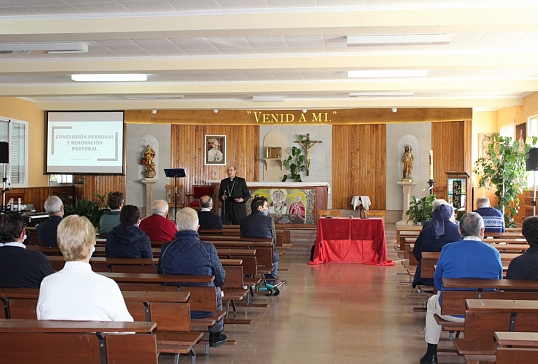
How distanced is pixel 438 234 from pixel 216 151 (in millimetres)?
11725

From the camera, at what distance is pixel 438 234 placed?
711cm

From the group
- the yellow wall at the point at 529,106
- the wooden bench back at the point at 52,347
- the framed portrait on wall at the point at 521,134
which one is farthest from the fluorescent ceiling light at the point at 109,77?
the wooden bench back at the point at 52,347

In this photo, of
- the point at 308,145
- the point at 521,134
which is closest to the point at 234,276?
the point at 521,134

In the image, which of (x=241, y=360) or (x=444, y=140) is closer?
(x=241, y=360)

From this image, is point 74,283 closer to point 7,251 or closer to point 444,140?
point 7,251

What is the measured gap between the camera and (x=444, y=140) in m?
17.3

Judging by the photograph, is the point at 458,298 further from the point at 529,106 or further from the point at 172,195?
the point at 172,195

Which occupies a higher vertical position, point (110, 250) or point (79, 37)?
point (79, 37)

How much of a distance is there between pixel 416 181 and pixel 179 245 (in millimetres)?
12681

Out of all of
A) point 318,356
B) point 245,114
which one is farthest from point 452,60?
point 245,114

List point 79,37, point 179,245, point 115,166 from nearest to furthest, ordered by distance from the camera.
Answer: point 179,245
point 79,37
point 115,166

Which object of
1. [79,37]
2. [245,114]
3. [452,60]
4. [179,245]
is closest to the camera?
[179,245]

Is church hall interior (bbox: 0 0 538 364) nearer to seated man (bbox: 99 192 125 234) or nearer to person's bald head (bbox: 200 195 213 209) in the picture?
person's bald head (bbox: 200 195 213 209)

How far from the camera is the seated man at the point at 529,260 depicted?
496 cm
